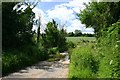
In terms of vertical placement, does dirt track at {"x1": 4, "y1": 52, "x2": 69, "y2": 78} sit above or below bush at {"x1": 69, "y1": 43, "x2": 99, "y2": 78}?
below

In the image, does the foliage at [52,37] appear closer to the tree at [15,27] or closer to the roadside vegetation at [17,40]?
the roadside vegetation at [17,40]

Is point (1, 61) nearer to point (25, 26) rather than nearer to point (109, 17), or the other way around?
point (109, 17)

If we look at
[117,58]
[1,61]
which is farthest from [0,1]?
[117,58]

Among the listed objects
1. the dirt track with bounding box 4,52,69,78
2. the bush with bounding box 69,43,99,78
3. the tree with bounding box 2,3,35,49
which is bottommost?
the dirt track with bounding box 4,52,69,78

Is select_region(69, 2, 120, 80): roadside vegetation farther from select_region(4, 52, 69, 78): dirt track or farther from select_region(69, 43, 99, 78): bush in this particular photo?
select_region(4, 52, 69, 78): dirt track

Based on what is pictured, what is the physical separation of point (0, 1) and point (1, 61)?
21.8ft

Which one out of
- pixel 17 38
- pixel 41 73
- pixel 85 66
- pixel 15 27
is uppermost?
pixel 15 27

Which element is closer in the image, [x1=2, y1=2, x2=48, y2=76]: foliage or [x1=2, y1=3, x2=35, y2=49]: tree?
[x1=2, y1=2, x2=48, y2=76]: foliage

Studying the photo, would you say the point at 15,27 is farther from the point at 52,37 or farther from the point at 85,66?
the point at 52,37

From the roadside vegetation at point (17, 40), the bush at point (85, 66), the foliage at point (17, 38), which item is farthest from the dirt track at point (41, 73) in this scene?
the bush at point (85, 66)

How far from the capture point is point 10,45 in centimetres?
2702

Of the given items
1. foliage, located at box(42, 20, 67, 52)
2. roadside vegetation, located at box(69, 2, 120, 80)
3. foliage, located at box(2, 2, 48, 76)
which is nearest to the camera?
roadside vegetation, located at box(69, 2, 120, 80)

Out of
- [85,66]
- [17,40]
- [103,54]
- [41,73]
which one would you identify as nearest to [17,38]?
[17,40]

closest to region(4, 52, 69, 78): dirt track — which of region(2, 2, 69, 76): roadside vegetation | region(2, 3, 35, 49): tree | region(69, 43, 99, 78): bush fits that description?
region(2, 2, 69, 76): roadside vegetation
